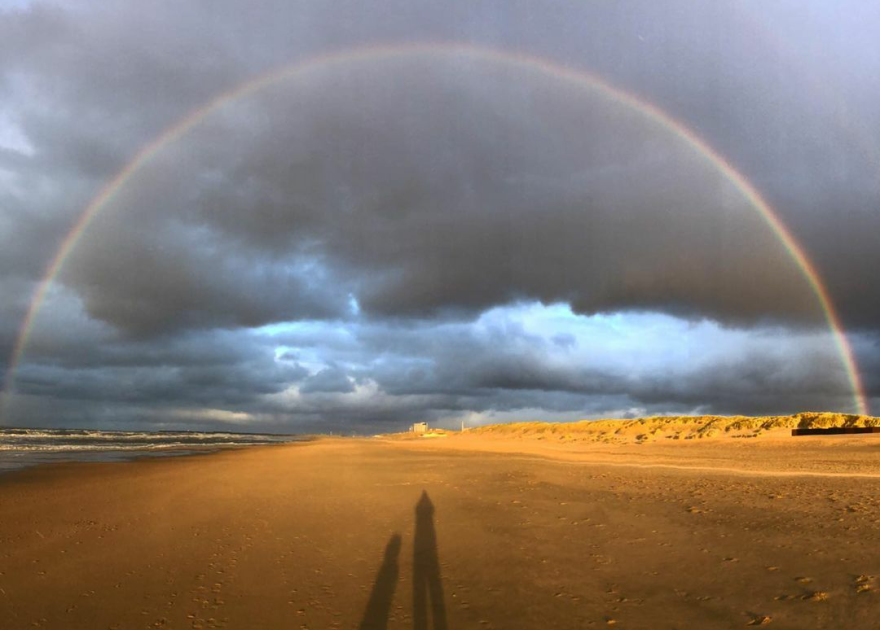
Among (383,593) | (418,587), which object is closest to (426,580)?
(418,587)

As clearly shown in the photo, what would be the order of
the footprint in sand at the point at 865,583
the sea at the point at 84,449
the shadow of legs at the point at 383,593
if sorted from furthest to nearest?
the sea at the point at 84,449, the shadow of legs at the point at 383,593, the footprint in sand at the point at 865,583

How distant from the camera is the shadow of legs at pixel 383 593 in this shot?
7781mm

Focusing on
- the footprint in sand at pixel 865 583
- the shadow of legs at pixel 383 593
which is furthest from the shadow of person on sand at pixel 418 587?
the footprint in sand at pixel 865 583

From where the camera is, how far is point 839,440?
112ft

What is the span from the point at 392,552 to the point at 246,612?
12.3 feet

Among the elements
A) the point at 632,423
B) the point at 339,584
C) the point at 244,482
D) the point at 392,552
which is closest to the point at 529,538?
the point at 392,552

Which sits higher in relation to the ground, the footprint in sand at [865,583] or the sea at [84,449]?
the footprint in sand at [865,583]

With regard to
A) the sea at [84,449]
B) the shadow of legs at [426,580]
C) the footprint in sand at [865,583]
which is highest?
the footprint in sand at [865,583]

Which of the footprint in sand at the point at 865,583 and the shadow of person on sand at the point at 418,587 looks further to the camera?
the shadow of person on sand at the point at 418,587

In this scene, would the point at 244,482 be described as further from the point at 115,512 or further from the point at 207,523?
the point at 207,523

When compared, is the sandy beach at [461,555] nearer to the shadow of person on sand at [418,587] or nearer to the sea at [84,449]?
the shadow of person on sand at [418,587]

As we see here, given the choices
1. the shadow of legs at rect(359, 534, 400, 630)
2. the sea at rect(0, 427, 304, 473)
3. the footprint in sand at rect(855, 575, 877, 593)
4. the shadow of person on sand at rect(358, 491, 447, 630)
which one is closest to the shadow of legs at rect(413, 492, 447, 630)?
the shadow of person on sand at rect(358, 491, 447, 630)

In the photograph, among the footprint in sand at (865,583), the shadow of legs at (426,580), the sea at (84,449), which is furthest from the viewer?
the sea at (84,449)

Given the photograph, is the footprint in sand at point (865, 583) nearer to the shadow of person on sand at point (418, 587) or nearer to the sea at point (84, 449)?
the shadow of person on sand at point (418, 587)
